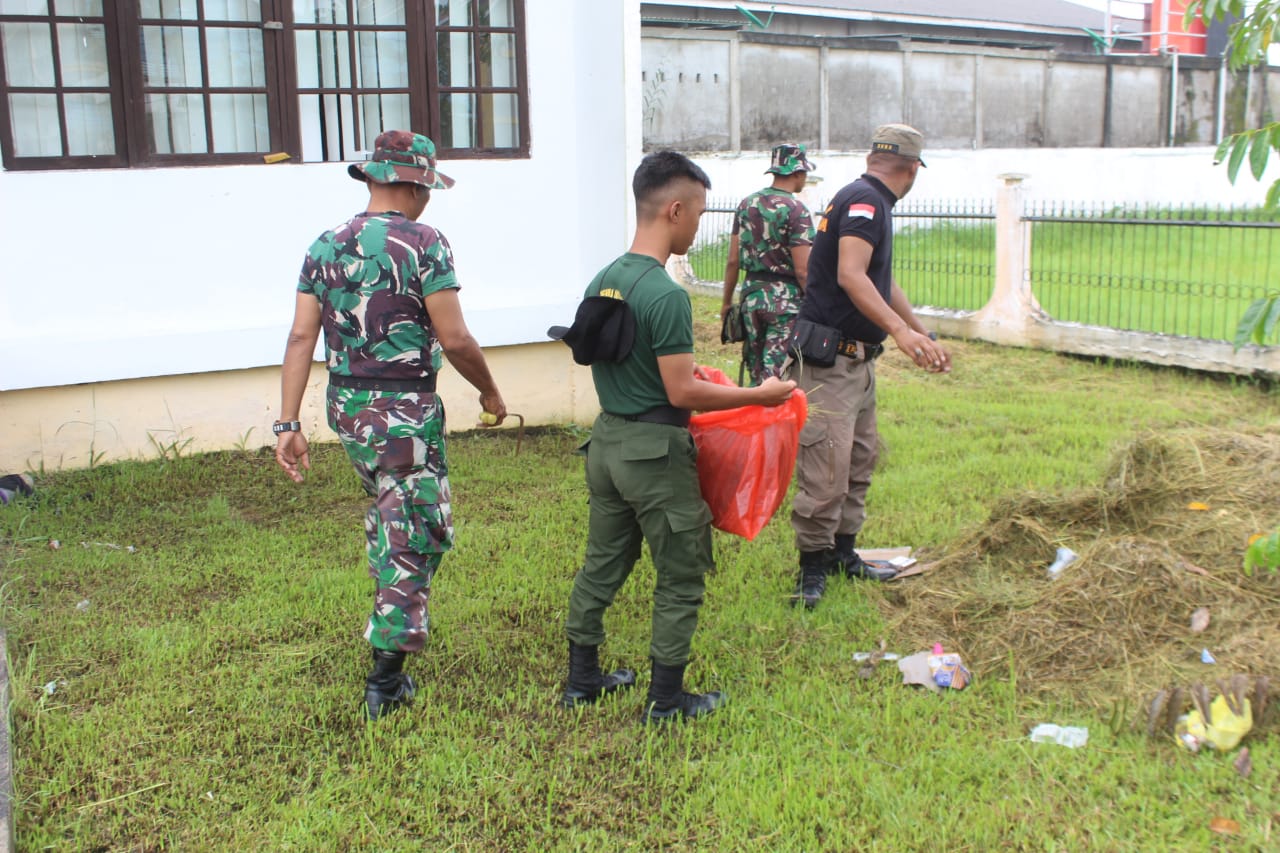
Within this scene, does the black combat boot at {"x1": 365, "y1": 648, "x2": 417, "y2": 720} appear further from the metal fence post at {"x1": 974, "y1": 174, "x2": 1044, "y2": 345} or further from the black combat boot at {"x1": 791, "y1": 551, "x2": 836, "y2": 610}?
the metal fence post at {"x1": 974, "y1": 174, "x2": 1044, "y2": 345}

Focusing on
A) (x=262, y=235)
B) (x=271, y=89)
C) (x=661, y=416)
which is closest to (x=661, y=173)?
(x=661, y=416)

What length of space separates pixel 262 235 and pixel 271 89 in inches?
36.6

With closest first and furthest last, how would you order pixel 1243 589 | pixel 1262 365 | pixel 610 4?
1. pixel 1243 589
2. pixel 610 4
3. pixel 1262 365

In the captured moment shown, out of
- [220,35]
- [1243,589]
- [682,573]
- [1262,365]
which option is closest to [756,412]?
[682,573]

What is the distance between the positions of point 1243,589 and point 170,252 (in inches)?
232

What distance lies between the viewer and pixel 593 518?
403 centimetres

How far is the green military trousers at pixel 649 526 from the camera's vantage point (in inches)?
149

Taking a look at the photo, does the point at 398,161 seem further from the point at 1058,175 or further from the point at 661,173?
the point at 1058,175

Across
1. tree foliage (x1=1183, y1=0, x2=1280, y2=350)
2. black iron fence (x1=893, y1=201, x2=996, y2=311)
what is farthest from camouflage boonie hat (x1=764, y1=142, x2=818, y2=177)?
black iron fence (x1=893, y1=201, x2=996, y2=311)

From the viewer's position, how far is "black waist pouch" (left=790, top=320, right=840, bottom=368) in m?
5.00

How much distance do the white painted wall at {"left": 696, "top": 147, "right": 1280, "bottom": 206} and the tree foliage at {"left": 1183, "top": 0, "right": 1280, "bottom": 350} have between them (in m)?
17.4

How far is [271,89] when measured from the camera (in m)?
7.38

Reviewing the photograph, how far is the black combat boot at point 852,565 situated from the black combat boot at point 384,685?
7.01 feet

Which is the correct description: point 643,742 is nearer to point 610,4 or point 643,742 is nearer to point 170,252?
point 170,252
